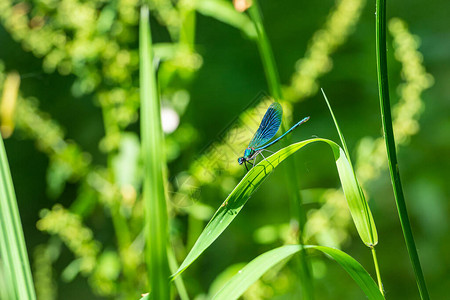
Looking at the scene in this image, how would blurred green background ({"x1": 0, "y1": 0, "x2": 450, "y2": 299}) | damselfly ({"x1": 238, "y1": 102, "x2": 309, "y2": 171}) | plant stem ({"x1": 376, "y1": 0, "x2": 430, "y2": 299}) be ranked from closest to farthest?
plant stem ({"x1": 376, "y1": 0, "x2": 430, "y2": 299}) → damselfly ({"x1": 238, "y1": 102, "x2": 309, "y2": 171}) → blurred green background ({"x1": 0, "y1": 0, "x2": 450, "y2": 299})

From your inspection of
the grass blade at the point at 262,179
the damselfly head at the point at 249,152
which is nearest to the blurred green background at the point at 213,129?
the damselfly head at the point at 249,152

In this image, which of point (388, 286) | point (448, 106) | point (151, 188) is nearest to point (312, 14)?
point (448, 106)

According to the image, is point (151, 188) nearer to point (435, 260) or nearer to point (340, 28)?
point (340, 28)

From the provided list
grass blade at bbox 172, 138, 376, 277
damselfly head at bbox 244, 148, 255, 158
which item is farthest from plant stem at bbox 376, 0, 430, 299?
damselfly head at bbox 244, 148, 255, 158

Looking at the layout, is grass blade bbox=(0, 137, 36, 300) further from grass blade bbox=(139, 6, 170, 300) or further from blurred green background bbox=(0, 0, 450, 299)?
blurred green background bbox=(0, 0, 450, 299)

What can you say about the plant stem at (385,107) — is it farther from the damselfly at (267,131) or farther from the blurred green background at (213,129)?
the blurred green background at (213,129)

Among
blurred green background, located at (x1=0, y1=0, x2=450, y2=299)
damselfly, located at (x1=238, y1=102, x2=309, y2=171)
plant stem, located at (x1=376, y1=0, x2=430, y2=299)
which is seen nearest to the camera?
plant stem, located at (x1=376, y1=0, x2=430, y2=299)
